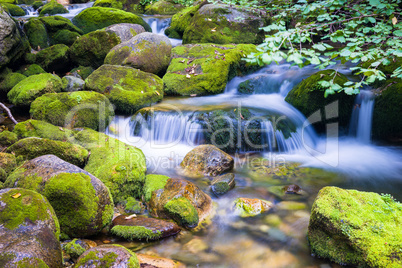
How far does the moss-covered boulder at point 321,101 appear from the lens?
6.66 m

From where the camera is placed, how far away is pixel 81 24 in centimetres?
1303

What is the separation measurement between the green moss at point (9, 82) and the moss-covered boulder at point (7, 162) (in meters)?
5.43

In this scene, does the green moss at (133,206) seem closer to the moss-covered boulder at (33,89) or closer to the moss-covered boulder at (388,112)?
the moss-covered boulder at (33,89)

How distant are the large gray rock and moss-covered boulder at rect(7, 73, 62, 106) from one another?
1.60 m

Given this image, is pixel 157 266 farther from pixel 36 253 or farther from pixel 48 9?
pixel 48 9

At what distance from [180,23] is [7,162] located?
11064 mm

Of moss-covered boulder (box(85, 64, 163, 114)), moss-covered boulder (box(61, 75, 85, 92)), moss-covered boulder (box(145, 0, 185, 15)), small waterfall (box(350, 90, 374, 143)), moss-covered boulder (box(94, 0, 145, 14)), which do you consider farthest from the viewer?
moss-covered boulder (box(94, 0, 145, 14))

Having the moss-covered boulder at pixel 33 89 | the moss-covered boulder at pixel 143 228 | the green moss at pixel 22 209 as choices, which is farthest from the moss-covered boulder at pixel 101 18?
the green moss at pixel 22 209

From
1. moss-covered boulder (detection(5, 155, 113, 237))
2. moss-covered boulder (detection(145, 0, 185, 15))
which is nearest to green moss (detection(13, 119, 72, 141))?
moss-covered boulder (detection(5, 155, 113, 237))

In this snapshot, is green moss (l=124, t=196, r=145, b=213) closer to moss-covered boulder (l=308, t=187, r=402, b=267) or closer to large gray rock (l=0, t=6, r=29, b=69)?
moss-covered boulder (l=308, t=187, r=402, b=267)

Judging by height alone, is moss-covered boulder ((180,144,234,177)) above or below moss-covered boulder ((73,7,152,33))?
below

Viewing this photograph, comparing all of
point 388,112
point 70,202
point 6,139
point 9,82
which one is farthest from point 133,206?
point 9,82

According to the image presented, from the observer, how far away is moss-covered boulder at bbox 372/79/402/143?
6.02 meters

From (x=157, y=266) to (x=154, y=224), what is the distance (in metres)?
0.75
